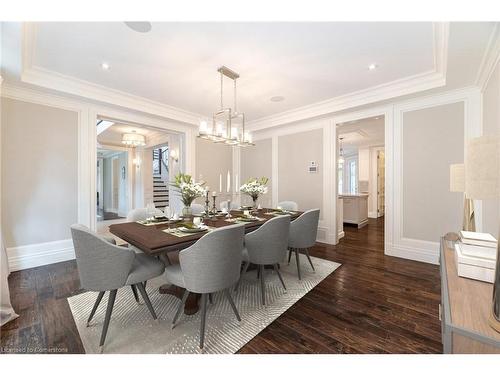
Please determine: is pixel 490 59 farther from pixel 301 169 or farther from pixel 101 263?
pixel 101 263

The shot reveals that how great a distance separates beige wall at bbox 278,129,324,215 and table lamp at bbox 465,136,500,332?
11.2ft

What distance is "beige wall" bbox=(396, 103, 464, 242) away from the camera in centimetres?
300

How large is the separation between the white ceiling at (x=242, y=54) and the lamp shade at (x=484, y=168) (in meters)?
1.69

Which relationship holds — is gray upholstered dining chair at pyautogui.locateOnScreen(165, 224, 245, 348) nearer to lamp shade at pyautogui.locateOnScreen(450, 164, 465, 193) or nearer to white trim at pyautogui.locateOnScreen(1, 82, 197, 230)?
lamp shade at pyautogui.locateOnScreen(450, 164, 465, 193)

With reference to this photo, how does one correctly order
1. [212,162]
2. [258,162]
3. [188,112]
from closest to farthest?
[188,112], [212,162], [258,162]

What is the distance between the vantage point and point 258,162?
Answer: 5320mm

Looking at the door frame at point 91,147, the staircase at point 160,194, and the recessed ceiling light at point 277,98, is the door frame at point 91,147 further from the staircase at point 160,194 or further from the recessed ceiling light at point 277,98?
the staircase at point 160,194

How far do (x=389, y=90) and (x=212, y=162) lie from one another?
3704 millimetres

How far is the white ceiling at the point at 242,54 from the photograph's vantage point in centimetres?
200

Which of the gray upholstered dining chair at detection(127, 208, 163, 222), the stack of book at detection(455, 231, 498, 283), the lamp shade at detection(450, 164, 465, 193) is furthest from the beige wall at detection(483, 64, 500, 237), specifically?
the gray upholstered dining chair at detection(127, 208, 163, 222)

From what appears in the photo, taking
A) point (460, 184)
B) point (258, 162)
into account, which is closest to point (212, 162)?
point (258, 162)
